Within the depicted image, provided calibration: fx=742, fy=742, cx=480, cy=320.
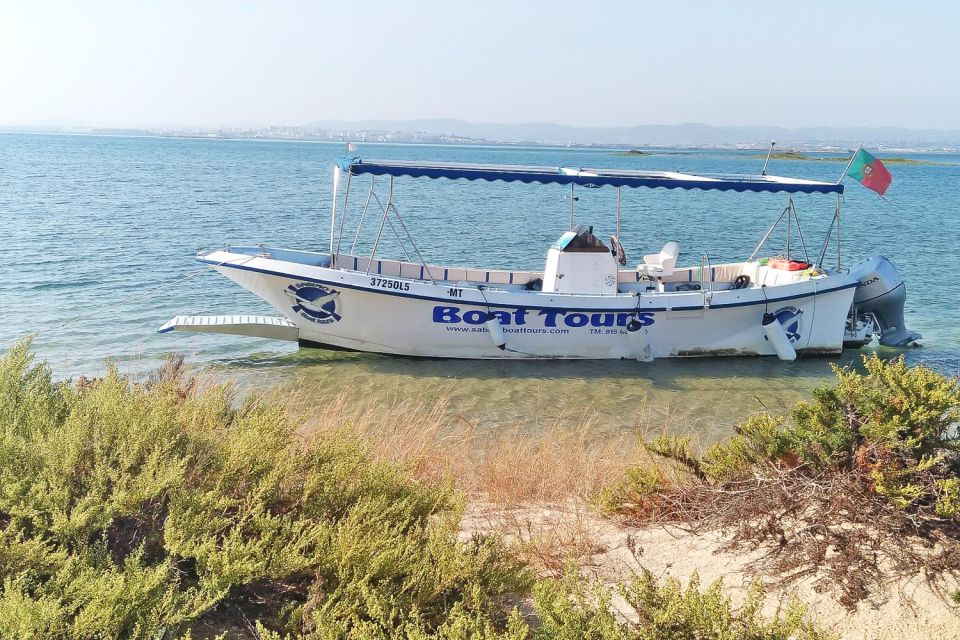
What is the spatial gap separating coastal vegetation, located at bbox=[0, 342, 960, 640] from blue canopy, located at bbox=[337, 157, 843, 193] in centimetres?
748

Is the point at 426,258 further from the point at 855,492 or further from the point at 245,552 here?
the point at 245,552

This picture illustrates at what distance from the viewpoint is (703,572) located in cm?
441

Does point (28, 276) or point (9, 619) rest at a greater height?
point (9, 619)

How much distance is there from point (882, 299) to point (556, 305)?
20.9 feet

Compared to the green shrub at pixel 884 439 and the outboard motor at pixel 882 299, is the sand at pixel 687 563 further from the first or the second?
the outboard motor at pixel 882 299

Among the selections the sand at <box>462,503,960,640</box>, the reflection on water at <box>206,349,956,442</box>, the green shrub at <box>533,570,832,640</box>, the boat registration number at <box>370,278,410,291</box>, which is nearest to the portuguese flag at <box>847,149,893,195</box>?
the reflection on water at <box>206,349,956,442</box>

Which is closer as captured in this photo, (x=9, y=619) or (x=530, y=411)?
(x=9, y=619)

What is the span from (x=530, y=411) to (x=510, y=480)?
433cm

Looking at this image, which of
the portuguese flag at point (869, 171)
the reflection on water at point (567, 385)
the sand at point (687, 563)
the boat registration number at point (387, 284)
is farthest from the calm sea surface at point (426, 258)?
the sand at point (687, 563)

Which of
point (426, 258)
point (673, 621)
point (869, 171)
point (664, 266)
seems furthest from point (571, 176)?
point (426, 258)

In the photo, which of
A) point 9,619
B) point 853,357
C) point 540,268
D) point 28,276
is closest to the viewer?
point 9,619

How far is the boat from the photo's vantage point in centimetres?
1216

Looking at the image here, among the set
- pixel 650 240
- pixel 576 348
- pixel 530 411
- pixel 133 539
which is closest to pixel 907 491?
pixel 133 539

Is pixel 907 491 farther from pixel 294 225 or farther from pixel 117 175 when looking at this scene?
pixel 117 175
